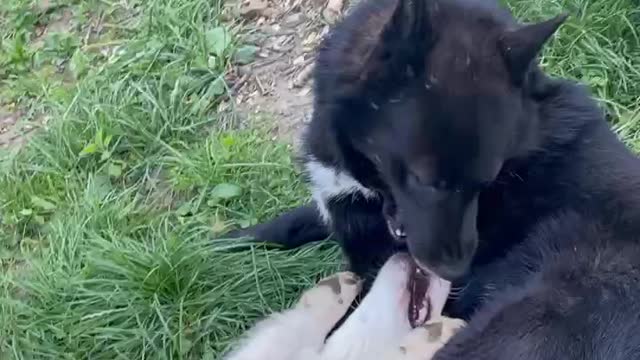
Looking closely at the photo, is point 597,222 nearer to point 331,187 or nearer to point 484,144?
point 484,144

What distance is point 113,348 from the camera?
3.41 meters

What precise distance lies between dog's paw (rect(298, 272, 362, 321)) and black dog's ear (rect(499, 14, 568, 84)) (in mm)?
749

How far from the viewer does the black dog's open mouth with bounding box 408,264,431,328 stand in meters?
3.12

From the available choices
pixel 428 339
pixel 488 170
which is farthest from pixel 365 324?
pixel 488 170

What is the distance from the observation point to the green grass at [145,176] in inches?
136

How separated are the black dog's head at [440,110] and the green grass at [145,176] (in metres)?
0.77

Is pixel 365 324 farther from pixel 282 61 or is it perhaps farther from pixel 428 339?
pixel 282 61

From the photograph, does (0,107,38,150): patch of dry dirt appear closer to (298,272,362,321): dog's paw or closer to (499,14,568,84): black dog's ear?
(298,272,362,321): dog's paw

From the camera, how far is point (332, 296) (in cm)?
320

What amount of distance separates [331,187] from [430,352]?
55 centimetres

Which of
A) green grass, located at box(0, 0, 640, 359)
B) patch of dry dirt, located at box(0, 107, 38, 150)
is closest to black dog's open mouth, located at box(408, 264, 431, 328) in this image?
green grass, located at box(0, 0, 640, 359)

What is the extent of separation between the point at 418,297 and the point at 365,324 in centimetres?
19

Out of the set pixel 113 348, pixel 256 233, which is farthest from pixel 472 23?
pixel 113 348

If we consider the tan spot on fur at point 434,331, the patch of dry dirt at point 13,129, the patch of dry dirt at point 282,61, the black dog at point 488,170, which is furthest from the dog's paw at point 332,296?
the patch of dry dirt at point 13,129
